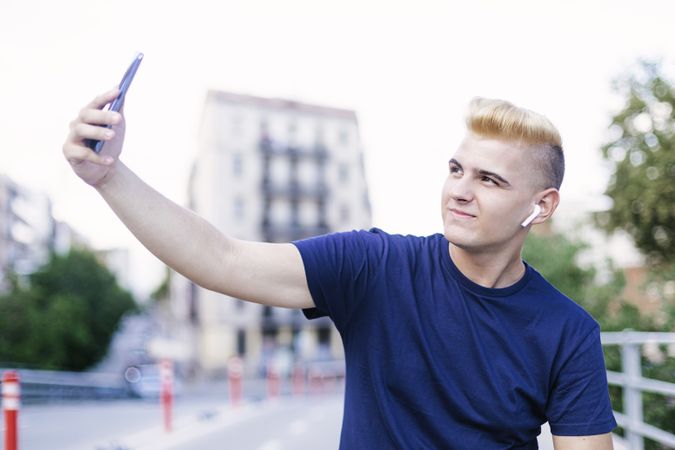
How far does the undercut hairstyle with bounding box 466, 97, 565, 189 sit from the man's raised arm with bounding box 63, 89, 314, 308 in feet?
1.88

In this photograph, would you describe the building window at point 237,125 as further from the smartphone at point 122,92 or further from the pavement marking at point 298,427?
the smartphone at point 122,92

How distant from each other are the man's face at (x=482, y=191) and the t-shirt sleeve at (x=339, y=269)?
0.21 metres

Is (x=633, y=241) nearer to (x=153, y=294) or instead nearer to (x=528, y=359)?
(x=528, y=359)

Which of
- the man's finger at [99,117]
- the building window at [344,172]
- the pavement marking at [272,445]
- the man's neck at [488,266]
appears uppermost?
the building window at [344,172]

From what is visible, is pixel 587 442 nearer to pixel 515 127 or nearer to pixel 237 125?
pixel 515 127

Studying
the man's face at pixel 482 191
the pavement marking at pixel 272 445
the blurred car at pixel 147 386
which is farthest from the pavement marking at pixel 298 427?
the blurred car at pixel 147 386

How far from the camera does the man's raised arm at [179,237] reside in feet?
5.25

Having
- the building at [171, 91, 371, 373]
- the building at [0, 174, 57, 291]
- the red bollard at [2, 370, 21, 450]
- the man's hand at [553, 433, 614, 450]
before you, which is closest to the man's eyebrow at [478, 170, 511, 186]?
the man's hand at [553, 433, 614, 450]

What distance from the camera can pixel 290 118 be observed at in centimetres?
6538

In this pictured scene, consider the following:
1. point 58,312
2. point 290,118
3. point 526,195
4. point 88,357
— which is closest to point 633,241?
point 526,195

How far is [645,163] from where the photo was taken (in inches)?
631

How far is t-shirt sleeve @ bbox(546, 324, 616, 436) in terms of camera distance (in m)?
2.07

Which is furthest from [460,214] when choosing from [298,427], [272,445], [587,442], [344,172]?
[344,172]

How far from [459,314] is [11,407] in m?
5.27
